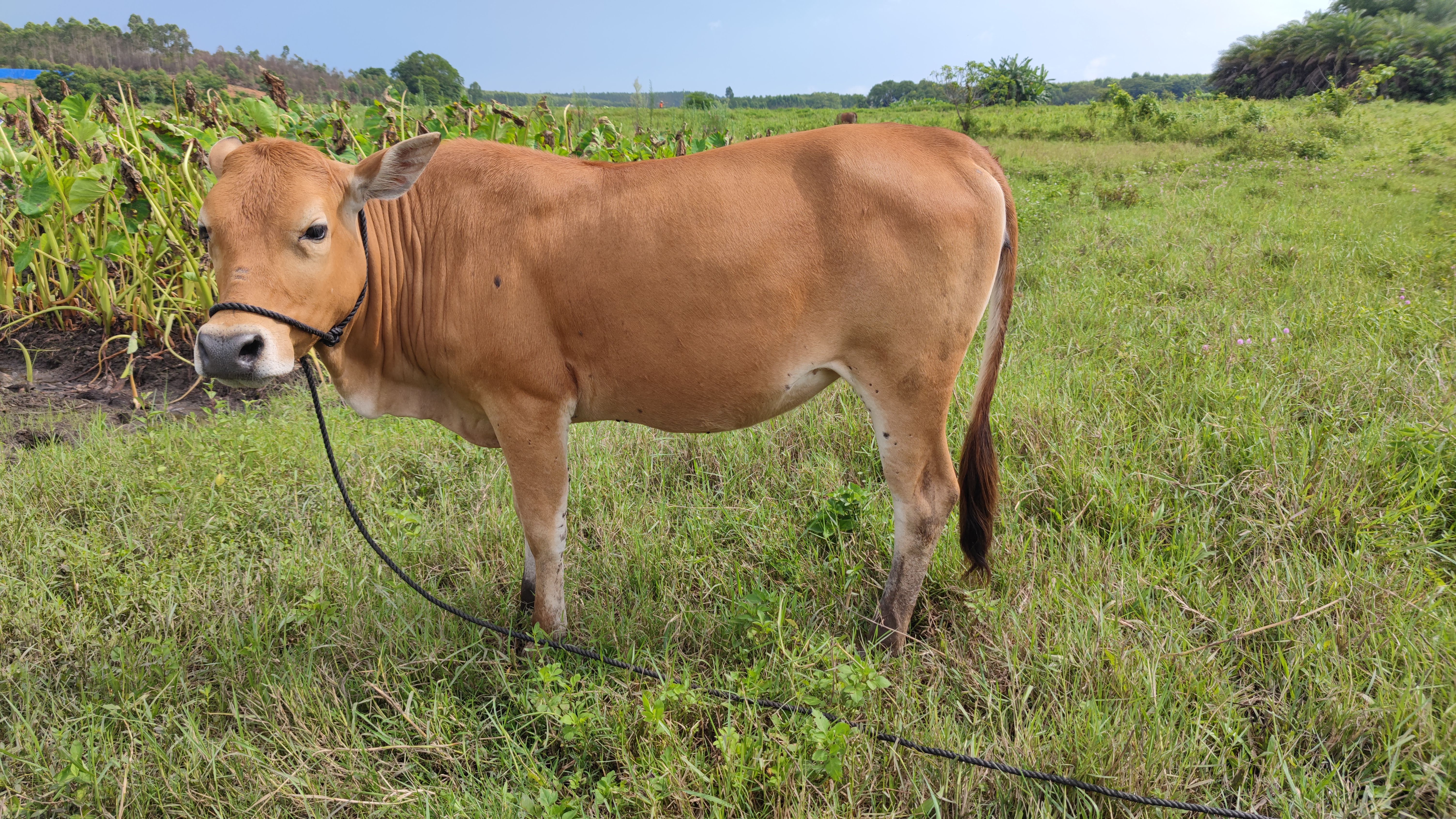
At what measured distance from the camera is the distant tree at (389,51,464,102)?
786cm

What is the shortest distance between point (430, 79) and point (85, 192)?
5132mm

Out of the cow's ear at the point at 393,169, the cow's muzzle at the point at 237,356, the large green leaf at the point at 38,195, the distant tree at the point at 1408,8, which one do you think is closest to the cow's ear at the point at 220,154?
the cow's ear at the point at 393,169

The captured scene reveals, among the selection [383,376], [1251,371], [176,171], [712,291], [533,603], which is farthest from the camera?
[176,171]

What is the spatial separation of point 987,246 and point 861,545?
1344 millimetres

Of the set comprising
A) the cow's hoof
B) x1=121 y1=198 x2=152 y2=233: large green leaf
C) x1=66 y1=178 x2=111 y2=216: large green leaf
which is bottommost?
the cow's hoof

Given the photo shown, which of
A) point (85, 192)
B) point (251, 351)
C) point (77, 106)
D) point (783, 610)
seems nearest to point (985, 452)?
point (783, 610)

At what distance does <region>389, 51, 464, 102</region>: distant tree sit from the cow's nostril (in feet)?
18.3

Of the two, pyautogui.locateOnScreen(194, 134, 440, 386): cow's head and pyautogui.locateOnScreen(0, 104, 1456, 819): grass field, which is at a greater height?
pyautogui.locateOnScreen(194, 134, 440, 386): cow's head

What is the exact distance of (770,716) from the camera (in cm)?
241

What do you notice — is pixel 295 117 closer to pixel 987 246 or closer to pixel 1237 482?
pixel 987 246

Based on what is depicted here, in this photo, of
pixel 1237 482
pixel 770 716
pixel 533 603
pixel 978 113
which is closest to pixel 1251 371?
pixel 1237 482

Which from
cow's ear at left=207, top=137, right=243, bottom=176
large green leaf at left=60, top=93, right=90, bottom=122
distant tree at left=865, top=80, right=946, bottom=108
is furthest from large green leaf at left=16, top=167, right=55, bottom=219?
distant tree at left=865, top=80, right=946, bottom=108

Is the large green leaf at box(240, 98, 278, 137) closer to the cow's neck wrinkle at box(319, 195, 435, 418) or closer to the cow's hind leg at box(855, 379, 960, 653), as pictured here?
the cow's neck wrinkle at box(319, 195, 435, 418)

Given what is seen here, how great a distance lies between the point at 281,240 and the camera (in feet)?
7.01
